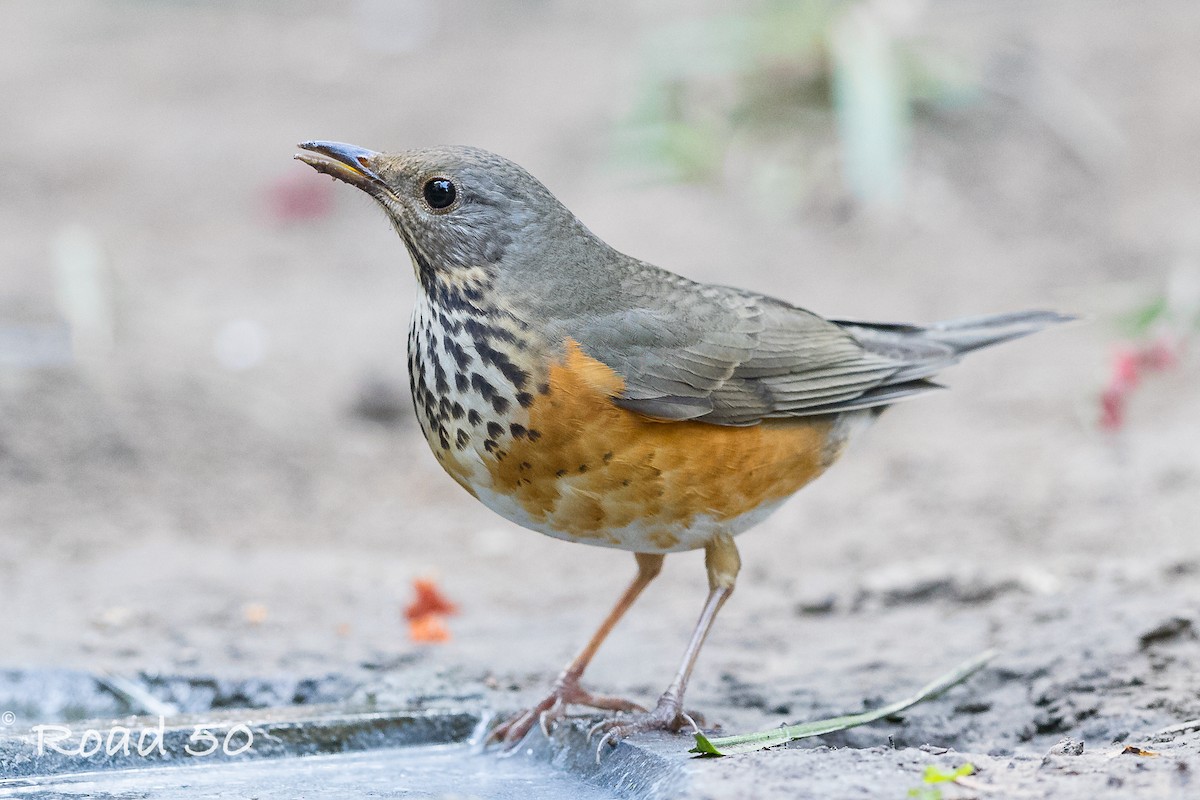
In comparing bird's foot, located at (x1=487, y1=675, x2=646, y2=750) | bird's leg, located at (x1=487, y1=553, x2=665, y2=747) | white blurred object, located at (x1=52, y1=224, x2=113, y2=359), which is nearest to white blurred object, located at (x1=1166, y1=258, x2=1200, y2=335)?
bird's leg, located at (x1=487, y1=553, x2=665, y2=747)

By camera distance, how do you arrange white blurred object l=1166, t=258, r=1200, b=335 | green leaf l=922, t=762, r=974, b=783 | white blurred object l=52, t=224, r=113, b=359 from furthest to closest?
white blurred object l=52, t=224, r=113, b=359 → white blurred object l=1166, t=258, r=1200, b=335 → green leaf l=922, t=762, r=974, b=783

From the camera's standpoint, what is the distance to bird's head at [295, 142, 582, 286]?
4262mm

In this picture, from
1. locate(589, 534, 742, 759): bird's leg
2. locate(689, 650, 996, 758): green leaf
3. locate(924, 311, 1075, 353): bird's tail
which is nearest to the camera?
locate(689, 650, 996, 758): green leaf

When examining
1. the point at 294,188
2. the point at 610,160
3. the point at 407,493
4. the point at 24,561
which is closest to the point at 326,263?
the point at 294,188

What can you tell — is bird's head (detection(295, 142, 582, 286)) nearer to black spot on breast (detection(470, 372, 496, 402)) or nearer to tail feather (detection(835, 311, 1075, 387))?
black spot on breast (detection(470, 372, 496, 402))

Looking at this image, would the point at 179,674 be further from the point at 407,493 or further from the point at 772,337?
the point at 407,493

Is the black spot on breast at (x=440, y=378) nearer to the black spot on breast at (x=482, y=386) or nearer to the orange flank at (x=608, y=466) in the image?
the black spot on breast at (x=482, y=386)

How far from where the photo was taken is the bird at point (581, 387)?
13.2ft

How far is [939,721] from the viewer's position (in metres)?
4.40

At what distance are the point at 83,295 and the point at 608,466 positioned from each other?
5.51 meters

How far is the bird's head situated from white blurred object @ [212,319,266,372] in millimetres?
4526

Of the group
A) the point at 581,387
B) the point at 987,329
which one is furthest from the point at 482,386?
the point at 987,329

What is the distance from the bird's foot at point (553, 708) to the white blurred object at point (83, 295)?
15.6 feet

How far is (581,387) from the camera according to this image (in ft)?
13.3
